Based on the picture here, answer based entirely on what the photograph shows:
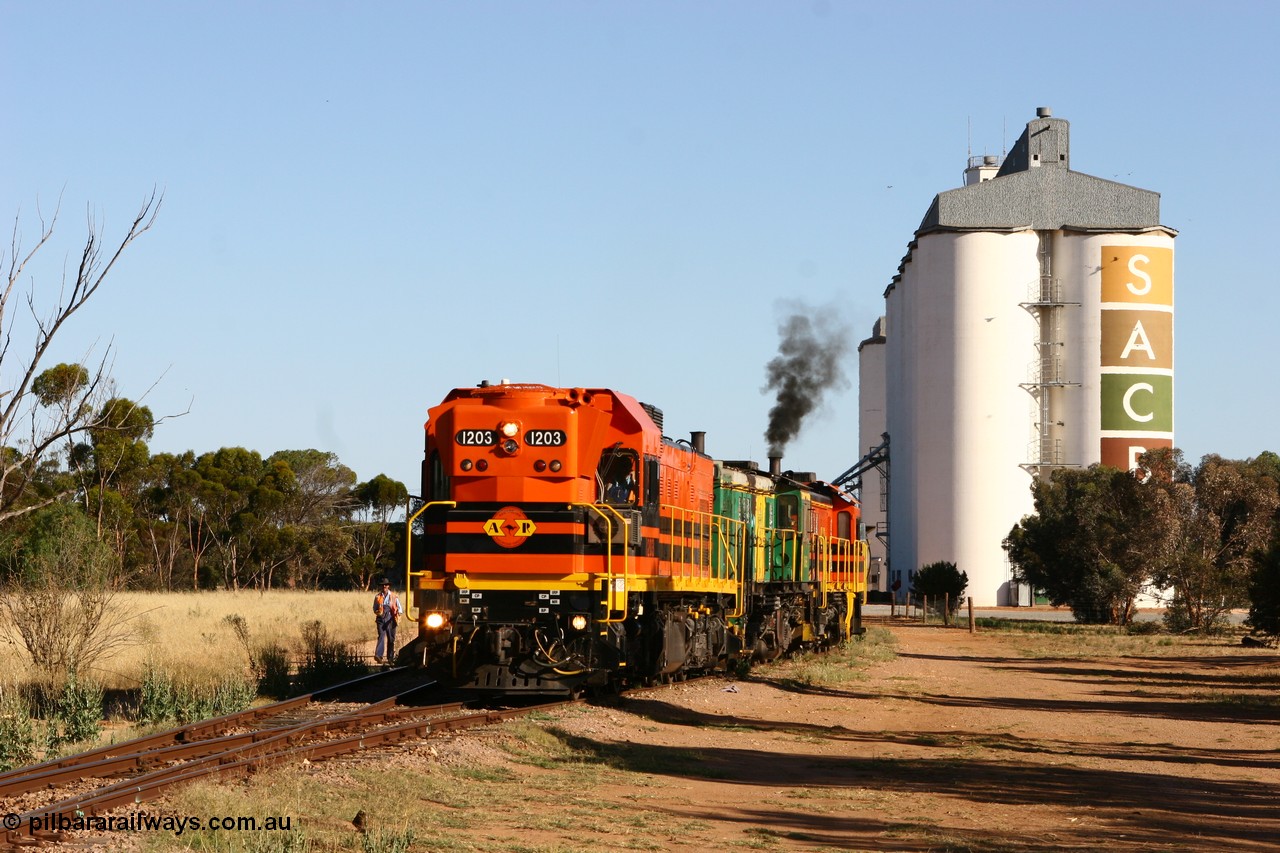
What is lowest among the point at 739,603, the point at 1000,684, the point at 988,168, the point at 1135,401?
the point at 1000,684

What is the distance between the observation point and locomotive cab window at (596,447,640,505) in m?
19.5

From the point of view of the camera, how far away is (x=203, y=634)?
3036 centimetres

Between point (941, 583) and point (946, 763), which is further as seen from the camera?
point (941, 583)

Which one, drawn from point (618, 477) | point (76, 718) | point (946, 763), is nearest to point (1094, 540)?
point (618, 477)

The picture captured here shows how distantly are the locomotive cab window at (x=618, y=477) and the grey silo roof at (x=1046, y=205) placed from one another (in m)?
66.3

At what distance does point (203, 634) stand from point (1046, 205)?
64659 mm

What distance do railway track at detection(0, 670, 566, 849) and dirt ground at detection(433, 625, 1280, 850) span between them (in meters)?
1.34

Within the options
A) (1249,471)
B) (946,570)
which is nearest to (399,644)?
(1249,471)

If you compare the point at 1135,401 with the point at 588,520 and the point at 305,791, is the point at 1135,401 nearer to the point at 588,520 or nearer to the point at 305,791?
the point at 588,520

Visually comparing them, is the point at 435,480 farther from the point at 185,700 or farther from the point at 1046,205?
the point at 1046,205

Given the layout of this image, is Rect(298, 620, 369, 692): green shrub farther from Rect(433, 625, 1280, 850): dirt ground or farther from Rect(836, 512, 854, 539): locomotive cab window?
Rect(836, 512, 854, 539): locomotive cab window

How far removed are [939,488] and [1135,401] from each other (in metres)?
12.0

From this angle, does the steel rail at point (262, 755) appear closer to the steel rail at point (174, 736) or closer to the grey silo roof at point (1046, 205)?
the steel rail at point (174, 736)

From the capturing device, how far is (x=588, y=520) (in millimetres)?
18797
